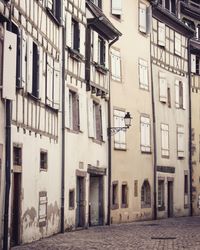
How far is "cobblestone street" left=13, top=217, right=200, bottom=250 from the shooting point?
15055 mm

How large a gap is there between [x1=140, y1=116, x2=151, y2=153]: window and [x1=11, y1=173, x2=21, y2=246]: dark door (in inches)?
511

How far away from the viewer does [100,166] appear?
76.4 feet

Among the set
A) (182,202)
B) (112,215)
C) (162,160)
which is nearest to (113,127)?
(112,215)

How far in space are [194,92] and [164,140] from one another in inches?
172

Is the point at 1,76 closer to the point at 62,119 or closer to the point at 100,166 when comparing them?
the point at 62,119

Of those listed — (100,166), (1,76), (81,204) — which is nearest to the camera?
(1,76)

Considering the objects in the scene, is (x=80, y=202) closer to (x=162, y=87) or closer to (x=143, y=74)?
(x=143, y=74)

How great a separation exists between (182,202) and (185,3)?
1002 centimetres

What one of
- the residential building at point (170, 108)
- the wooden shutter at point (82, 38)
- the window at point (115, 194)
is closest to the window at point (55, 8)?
the wooden shutter at point (82, 38)

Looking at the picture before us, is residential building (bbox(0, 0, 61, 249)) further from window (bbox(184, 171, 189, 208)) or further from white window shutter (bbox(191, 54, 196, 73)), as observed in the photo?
white window shutter (bbox(191, 54, 196, 73))

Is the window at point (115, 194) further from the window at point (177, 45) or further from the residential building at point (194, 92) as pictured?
the window at point (177, 45)

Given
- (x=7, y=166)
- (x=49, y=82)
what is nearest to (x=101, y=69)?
(x=49, y=82)

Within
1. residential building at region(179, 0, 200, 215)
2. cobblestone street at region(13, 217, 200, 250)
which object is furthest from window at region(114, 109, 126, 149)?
residential building at region(179, 0, 200, 215)

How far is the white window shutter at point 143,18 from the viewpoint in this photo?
27895 mm
